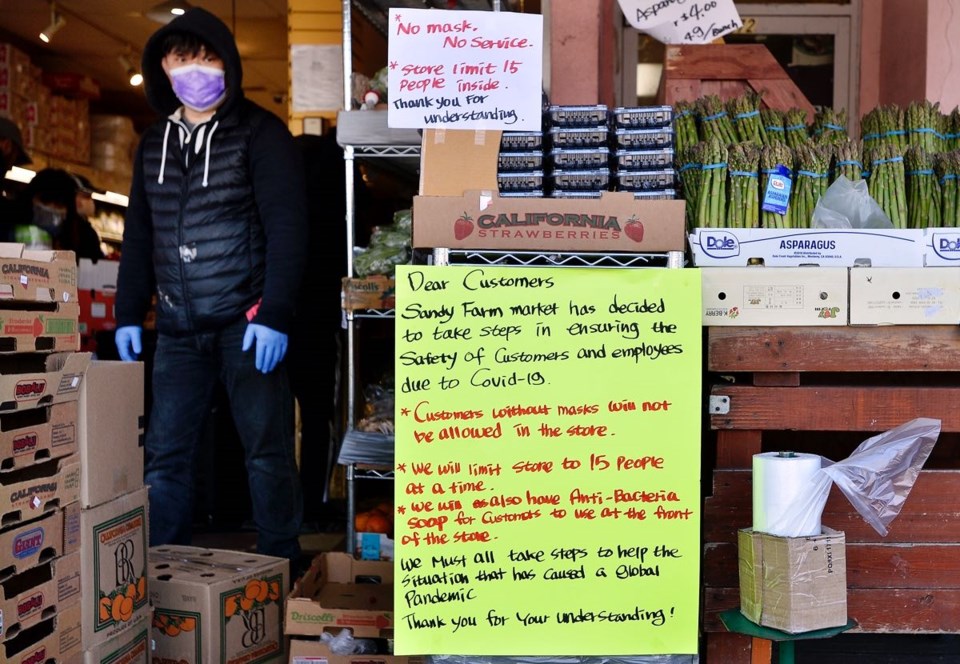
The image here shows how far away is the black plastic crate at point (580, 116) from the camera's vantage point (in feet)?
9.45

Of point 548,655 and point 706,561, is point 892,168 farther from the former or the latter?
point 548,655

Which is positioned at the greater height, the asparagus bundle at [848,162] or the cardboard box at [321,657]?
the asparagus bundle at [848,162]

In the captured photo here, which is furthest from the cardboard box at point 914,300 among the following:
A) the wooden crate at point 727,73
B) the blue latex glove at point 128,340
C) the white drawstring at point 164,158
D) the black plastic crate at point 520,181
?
the blue latex glove at point 128,340

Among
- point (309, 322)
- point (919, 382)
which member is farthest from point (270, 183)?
point (919, 382)

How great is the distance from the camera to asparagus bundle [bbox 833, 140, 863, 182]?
294cm

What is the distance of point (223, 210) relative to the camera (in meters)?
3.51

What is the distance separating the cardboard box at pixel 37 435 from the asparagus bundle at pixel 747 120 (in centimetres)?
232

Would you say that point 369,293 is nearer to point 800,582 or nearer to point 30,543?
point 30,543

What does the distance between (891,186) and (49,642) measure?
2.83m

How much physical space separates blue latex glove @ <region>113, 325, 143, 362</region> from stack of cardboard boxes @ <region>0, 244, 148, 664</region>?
810mm

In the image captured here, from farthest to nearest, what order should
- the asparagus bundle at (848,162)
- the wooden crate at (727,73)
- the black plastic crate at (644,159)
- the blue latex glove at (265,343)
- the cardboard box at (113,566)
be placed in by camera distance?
1. the wooden crate at (727,73)
2. the blue latex glove at (265,343)
3. the asparagus bundle at (848,162)
4. the black plastic crate at (644,159)
5. the cardboard box at (113,566)

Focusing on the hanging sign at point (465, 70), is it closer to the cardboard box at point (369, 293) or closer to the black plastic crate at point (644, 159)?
the black plastic crate at point (644, 159)

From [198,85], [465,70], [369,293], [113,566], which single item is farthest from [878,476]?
[198,85]

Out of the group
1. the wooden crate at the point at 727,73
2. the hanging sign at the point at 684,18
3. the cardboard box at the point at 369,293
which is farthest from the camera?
the wooden crate at the point at 727,73
